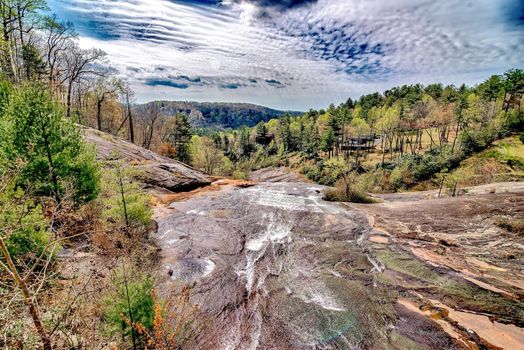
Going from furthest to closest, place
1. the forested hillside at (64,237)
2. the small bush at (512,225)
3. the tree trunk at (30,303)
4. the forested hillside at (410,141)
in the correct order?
1. the forested hillside at (410,141)
2. the small bush at (512,225)
3. the forested hillside at (64,237)
4. the tree trunk at (30,303)

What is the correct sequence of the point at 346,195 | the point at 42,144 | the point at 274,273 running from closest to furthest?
1. the point at 42,144
2. the point at 274,273
3. the point at 346,195

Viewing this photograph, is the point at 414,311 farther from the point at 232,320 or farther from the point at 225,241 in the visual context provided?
the point at 225,241

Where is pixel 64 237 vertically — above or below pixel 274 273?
above

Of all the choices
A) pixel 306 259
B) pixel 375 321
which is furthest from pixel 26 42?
pixel 375 321

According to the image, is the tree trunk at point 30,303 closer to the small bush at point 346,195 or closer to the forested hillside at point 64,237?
the forested hillside at point 64,237

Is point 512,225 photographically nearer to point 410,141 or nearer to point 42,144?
point 42,144

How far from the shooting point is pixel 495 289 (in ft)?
38.6

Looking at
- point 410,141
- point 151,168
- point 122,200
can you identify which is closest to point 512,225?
point 122,200

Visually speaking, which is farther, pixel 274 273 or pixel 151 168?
pixel 151 168

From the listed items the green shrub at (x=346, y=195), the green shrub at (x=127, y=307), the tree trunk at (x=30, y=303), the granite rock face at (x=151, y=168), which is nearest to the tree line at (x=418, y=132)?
the green shrub at (x=346, y=195)

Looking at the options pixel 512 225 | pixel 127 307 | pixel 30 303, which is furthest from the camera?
pixel 512 225

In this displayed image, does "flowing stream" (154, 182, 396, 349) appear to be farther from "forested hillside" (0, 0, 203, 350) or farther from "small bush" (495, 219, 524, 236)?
"small bush" (495, 219, 524, 236)

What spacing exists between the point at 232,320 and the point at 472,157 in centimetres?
5897

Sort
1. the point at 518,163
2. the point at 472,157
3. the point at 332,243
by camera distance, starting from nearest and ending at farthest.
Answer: the point at 332,243 → the point at 518,163 → the point at 472,157
